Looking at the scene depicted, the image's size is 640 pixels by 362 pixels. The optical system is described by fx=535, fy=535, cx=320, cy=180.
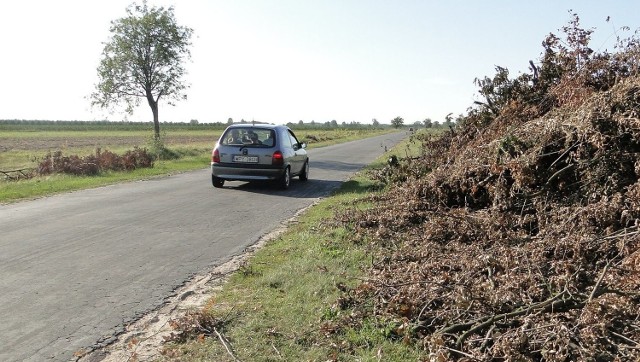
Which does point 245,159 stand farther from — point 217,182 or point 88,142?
point 88,142

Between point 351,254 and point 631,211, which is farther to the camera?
point 351,254

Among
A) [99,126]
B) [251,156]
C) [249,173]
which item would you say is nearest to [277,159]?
[251,156]

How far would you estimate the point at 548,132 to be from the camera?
638cm

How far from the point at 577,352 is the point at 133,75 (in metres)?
35.1

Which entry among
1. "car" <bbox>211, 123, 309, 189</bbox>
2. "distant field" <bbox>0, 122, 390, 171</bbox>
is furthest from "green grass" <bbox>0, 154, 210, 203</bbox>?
"distant field" <bbox>0, 122, 390, 171</bbox>

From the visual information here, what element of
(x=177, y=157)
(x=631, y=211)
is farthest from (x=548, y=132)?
(x=177, y=157)

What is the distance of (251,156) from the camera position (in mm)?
13180

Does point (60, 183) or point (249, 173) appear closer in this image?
point (249, 173)

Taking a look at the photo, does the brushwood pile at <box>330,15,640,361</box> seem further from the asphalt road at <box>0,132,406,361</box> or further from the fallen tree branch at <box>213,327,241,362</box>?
the asphalt road at <box>0,132,406,361</box>

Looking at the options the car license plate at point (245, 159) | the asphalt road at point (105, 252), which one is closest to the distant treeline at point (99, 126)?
the car license plate at point (245, 159)

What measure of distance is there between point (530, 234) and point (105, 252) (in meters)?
5.03

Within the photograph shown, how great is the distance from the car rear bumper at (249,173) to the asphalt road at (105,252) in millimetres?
431

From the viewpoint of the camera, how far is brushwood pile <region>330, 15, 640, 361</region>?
3.22 m

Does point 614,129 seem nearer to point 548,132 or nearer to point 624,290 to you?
point 548,132
